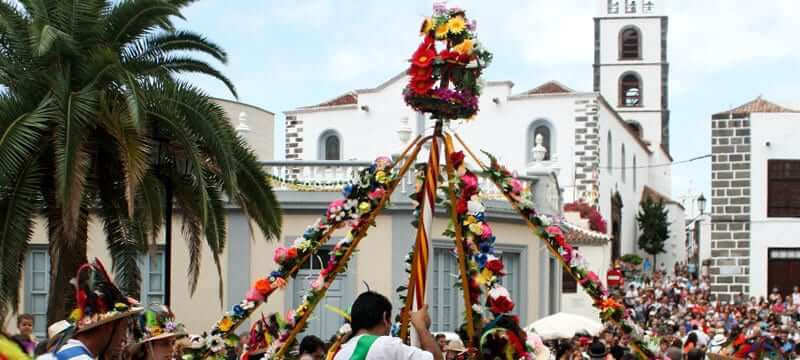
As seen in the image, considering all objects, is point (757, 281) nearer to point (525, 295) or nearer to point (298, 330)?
point (525, 295)

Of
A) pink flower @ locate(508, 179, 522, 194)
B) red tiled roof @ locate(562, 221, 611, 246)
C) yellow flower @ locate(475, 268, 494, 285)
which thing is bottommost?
red tiled roof @ locate(562, 221, 611, 246)

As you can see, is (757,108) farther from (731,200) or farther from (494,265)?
(494,265)

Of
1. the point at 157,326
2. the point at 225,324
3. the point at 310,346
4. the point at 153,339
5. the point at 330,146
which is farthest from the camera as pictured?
the point at 330,146

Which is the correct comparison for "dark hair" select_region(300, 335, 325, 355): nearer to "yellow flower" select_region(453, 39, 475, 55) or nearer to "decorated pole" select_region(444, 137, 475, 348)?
"decorated pole" select_region(444, 137, 475, 348)

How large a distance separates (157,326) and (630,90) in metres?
71.5

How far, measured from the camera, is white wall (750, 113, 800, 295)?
38219 mm

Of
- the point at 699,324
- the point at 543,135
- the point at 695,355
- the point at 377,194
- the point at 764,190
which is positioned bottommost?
the point at 699,324

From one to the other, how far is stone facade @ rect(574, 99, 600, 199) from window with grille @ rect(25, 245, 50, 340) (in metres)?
30.9

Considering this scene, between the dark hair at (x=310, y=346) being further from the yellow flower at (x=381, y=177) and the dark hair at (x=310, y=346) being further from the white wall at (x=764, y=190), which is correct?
the white wall at (x=764, y=190)

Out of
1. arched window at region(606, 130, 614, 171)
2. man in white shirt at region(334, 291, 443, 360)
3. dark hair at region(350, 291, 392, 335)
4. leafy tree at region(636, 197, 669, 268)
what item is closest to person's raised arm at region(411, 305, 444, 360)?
man in white shirt at region(334, 291, 443, 360)

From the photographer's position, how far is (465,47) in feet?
37.4

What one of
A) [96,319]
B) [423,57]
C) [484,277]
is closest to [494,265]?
[484,277]

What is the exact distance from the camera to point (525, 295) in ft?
79.5

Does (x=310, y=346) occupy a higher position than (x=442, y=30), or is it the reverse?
(x=442, y=30)
